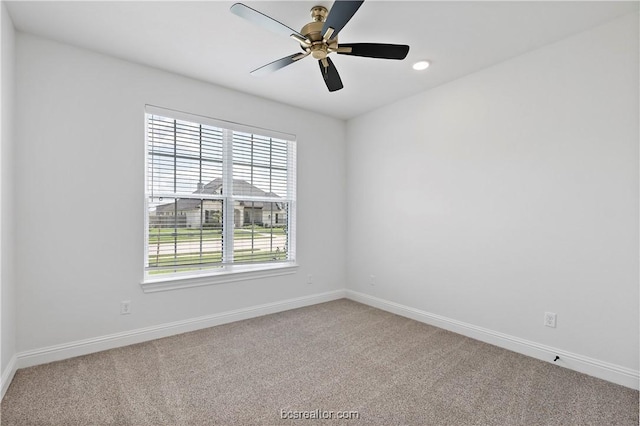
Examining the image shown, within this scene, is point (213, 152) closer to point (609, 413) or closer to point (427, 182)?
point (427, 182)

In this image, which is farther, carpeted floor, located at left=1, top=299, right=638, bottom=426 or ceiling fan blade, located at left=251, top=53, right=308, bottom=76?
ceiling fan blade, located at left=251, top=53, right=308, bottom=76

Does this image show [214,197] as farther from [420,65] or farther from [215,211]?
[420,65]

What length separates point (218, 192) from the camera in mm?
3539

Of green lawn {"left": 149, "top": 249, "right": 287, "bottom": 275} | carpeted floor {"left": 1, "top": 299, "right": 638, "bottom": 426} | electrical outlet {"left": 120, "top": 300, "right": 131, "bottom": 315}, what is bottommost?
carpeted floor {"left": 1, "top": 299, "right": 638, "bottom": 426}

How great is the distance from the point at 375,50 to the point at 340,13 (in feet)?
1.57

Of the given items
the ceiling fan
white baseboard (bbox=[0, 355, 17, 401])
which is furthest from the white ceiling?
white baseboard (bbox=[0, 355, 17, 401])

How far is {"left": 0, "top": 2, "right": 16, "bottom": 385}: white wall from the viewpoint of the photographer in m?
2.11

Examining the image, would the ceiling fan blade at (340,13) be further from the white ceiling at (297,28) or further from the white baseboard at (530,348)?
the white baseboard at (530,348)

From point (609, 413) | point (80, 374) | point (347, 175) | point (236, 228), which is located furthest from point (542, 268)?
point (80, 374)

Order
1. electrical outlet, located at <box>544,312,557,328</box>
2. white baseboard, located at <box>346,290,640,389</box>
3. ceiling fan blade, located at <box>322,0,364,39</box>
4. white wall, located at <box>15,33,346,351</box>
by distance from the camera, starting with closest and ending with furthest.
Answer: ceiling fan blade, located at <box>322,0,364,39</box> → white baseboard, located at <box>346,290,640,389</box> → white wall, located at <box>15,33,346,351</box> → electrical outlet, located at <box>544,312,557,328</box>

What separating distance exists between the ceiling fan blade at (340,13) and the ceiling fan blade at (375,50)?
0.20 metres

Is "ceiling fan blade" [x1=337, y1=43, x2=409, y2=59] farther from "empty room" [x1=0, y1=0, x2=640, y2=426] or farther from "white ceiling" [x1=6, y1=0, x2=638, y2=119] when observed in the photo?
"white ceiling" [x1=6, y1=0, x2=638, y2=119]

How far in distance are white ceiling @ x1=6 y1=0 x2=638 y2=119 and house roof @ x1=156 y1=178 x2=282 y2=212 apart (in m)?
1.12

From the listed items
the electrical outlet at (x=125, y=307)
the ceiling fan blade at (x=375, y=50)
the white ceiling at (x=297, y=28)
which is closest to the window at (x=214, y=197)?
the electrical outlet at (x=125, y=307)
